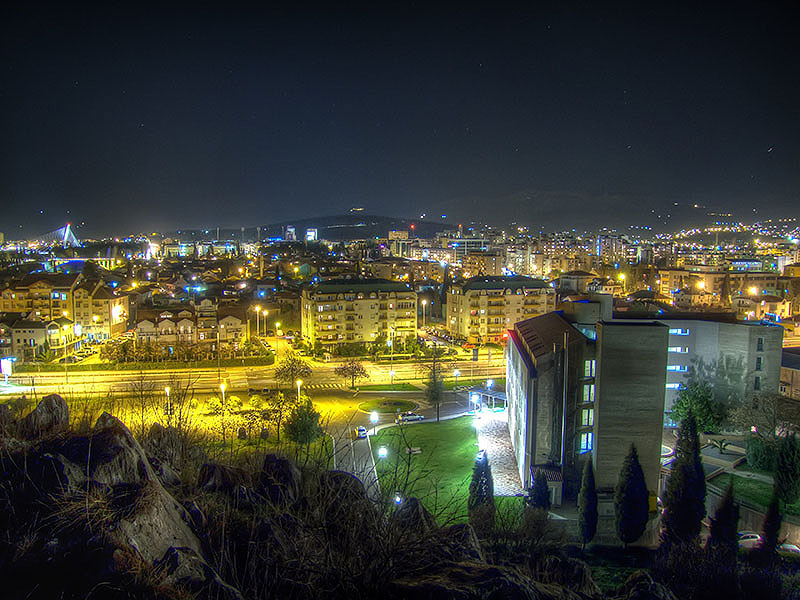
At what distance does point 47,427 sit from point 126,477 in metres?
2.11

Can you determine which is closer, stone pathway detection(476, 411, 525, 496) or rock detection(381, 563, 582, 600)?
rock detection(381, 563, 582, 600)

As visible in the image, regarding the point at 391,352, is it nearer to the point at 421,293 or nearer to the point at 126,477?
the point at 421,293

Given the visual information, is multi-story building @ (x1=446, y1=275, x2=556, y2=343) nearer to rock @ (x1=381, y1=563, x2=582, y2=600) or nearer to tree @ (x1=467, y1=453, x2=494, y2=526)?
tree @ (x1=467, y1=453, x2=494, y2=526)

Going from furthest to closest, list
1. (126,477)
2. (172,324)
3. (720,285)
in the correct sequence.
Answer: (720,285), (172,324), (126,477)

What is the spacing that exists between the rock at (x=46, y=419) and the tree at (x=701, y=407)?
1038cm

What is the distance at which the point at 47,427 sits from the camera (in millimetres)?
5004

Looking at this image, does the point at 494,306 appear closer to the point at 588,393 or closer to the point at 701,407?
the point at 701,407

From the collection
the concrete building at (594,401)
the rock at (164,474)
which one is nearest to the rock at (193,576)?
the rock at (164,474)

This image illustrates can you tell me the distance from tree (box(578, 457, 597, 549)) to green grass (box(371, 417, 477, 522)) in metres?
1.57

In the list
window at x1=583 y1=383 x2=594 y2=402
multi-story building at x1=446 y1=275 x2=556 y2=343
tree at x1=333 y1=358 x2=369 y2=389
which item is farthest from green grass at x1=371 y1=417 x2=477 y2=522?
multi-story building at x1=446 y1=275 x2=556 y2=343

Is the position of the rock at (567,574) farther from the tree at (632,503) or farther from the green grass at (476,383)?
the green grass at (476,383)

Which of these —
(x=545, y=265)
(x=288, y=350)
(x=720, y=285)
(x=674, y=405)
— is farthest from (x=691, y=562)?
(x=545, y=265)

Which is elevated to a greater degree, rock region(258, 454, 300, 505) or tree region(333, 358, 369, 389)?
rock region(258, 454, 300, 505)

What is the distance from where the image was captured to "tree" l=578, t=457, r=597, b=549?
765 centimetres
